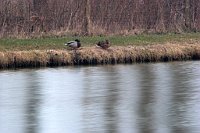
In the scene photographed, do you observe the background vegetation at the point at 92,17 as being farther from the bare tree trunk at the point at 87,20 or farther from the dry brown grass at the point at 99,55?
the dry brown grass at the point at 99,55

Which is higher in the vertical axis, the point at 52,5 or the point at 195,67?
the point at 52,5

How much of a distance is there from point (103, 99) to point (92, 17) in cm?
1377

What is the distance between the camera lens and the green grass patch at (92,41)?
25547 mm

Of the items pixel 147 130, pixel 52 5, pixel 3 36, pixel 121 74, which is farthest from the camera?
pixel 52 5

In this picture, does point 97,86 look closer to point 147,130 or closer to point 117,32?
point 147,130

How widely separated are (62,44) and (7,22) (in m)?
4.15

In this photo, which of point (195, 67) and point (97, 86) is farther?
point (195, 67)

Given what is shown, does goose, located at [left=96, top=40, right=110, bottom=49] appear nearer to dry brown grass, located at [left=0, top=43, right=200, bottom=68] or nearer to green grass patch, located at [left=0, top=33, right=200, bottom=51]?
dry brown grass, located at [left=0, top=43, right=200, bottom=68]

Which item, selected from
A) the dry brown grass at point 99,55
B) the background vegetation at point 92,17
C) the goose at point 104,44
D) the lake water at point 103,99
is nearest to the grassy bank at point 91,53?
the dry brown grass at point 99,55

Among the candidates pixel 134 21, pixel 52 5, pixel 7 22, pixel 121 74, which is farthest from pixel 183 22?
pixel 121 74

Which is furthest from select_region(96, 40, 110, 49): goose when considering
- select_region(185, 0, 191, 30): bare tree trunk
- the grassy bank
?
select_region(185, 0, 191, 30): bare tree trunk

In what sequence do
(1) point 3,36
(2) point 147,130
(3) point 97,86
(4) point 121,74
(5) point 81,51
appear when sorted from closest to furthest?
(2) point 147,130 → (3) point 97,86 → (4) point 121,74 → (5) point 81,51 → (1) point 3,36

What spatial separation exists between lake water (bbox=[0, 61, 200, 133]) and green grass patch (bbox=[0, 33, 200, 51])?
259 cm

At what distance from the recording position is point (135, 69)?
74.1 ft
